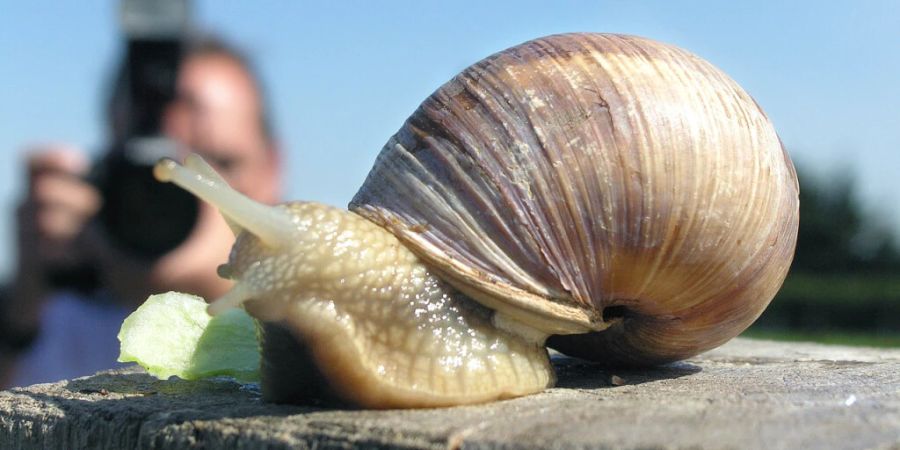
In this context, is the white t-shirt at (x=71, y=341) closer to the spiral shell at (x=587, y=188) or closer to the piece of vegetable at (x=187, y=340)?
the piece of vegetable at (x=187, y=340)

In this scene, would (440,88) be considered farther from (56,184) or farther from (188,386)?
(56,184)

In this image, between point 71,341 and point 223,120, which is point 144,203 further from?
point 71,341

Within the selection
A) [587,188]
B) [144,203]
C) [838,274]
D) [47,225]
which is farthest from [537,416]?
[838,274]

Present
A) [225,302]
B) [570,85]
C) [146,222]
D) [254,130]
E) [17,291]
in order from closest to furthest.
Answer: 1. [225,302]
2. [570,85]
3. [146,222]
4. [17,291]
5. [254,130]

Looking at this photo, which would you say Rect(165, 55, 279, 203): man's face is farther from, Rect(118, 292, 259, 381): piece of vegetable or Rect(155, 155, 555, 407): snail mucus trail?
Rect(155, 155, 555, 407): snail mucus trail

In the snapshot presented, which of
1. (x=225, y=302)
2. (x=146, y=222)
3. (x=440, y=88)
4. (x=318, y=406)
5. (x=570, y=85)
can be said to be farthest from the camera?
(x=146, y=222)

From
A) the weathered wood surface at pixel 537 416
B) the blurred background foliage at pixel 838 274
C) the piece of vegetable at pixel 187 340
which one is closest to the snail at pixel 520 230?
the weathered wood surface at pixel 537 416

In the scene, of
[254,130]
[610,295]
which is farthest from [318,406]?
[254,130]
